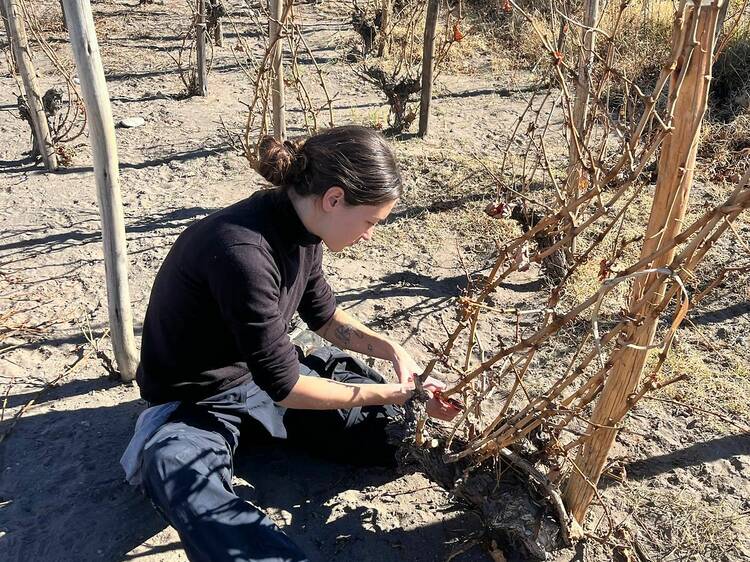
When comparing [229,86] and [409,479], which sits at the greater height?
[229,86]

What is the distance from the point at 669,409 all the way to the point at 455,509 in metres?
1.08

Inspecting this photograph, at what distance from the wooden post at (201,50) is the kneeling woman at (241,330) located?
12.1ft

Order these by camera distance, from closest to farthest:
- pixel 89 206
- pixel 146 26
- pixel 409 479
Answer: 1. pixel 409 479
2. pixel 89 206
3. pixel 146 26

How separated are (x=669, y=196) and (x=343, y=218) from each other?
801 mm

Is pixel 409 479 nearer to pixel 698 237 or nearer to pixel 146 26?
pixel 698 237

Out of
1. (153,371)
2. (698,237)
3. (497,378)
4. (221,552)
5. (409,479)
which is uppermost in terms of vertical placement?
(698,237)

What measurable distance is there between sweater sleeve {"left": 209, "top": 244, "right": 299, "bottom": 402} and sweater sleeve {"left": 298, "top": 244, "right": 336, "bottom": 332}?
1.14 ft

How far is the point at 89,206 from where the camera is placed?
4070 millimetres

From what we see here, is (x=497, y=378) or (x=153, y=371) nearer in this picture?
(x=497, y=378)

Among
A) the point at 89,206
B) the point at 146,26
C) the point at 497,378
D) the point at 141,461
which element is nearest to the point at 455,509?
the point at 497,378

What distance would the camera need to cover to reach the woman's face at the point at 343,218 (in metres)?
1.85

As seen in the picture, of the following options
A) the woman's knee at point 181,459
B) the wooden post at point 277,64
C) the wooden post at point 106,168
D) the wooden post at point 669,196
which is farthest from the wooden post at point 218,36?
the wooden post at point 669,196

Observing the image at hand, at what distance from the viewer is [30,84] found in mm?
4102

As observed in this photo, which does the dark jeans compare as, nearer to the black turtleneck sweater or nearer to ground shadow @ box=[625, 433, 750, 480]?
the black turtleneck sweater
